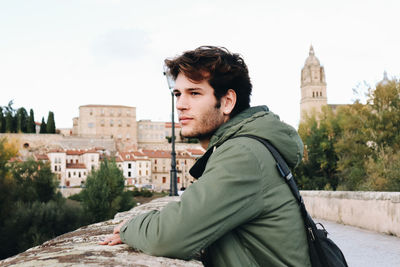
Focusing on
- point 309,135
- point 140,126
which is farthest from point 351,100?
point 140,126

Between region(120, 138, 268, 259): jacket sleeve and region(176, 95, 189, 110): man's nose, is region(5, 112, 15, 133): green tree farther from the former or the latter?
region(120, 138, 268, 259): jacket sleeve

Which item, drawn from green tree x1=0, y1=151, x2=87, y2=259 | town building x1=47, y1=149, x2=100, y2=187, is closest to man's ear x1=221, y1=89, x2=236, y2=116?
green tree x1=0, y1=151, x2=87, y2=259

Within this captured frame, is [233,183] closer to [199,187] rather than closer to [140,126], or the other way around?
[199,187]

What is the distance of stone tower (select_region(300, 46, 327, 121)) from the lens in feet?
337

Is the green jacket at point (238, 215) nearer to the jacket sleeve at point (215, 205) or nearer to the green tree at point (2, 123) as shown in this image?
the jacket sleeve at point (215, 205)

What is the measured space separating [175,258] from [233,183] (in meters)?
0.40

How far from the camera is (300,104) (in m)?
109

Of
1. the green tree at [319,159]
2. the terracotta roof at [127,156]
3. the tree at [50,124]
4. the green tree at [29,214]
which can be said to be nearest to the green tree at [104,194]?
the green tree at [29,214]

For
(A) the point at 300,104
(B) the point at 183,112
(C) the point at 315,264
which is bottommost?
(C) the point at 315,264

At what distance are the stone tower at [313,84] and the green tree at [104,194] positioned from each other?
80117mm

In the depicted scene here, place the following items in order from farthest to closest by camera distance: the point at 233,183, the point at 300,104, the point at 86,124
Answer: the point at 300,104 < the point at 86,124 < the point at 233,183

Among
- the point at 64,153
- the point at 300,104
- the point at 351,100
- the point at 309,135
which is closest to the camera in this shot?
the point at 351,100

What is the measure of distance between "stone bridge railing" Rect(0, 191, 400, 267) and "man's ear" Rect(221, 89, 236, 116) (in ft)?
2.19

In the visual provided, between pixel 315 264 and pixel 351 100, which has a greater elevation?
pixel 351 100
